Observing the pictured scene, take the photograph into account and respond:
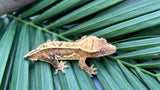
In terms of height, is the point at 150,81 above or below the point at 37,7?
below

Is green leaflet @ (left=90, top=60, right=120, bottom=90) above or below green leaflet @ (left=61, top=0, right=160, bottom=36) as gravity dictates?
below

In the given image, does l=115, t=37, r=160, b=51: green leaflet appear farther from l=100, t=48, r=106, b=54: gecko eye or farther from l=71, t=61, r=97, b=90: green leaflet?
l=71, t=61, r=97, b=90: green leaflet

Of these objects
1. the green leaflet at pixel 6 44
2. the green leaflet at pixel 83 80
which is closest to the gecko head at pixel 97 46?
the green leaflet at pixel 83 80

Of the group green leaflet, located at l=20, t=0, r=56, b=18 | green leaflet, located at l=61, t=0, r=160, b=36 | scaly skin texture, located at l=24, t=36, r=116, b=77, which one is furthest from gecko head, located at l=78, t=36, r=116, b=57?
green leaflet, located at l=20, t=0, r=56, b=18

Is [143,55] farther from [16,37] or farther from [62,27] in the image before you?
[16,37]

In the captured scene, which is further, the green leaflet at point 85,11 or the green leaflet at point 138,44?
the green leaflet at point 85,11

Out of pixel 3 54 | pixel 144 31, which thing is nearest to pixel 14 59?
pixel 3 54

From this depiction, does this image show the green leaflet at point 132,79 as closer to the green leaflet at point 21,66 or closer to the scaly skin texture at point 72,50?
the scaly skin texture at point 72,50

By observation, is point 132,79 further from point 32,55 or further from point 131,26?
point 32,55

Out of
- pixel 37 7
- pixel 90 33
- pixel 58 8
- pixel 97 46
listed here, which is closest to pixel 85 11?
pixel 90 33
